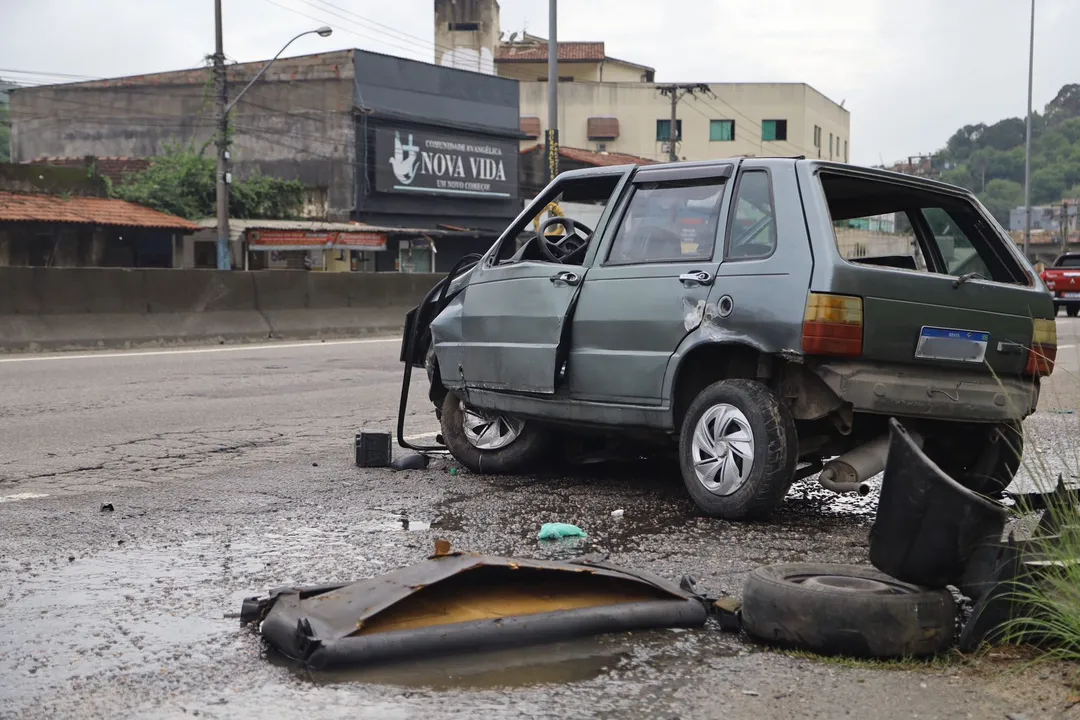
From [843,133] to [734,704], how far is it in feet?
300

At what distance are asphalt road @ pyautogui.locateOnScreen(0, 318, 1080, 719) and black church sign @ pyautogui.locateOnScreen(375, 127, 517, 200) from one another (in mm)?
38523

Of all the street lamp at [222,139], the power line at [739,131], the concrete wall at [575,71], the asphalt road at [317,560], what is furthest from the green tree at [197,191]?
the power line at [739,131]

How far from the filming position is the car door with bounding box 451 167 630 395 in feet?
21.7

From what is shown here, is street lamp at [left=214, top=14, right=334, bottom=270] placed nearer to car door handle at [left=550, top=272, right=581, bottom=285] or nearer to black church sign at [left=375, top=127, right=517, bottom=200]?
black church sign at [left=375, top=127, right=517, bottom=200]

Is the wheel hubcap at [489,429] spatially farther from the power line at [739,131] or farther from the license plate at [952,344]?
the power line at [739,131]

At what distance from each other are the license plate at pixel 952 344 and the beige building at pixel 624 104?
66.5 metres

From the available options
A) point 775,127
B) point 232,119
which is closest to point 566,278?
point 232,119

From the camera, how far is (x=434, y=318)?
7660 mm

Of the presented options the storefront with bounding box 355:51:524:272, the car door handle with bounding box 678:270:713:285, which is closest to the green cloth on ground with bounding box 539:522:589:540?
the car door handle with bounding box 678:270:713:285

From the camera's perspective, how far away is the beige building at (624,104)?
73125 mm

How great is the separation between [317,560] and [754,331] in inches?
85.5

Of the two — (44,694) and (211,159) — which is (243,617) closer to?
(44,694)

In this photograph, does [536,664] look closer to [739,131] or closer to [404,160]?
[404,160]

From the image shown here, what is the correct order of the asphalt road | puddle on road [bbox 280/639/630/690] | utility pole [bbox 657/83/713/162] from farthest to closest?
utility pole [bbox 657/83/713/162] → puddle on road [bbox 280/639/630/690] → the asphalt road
